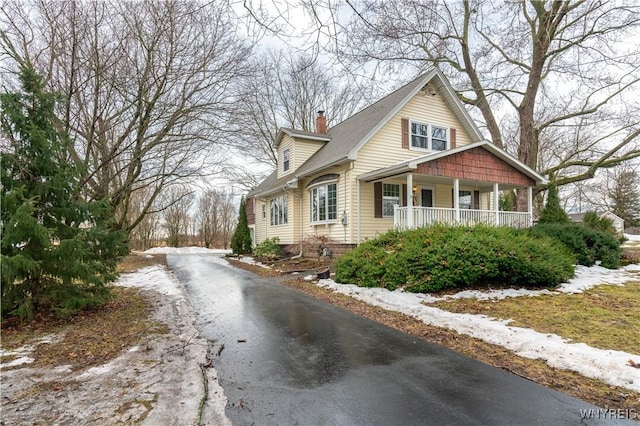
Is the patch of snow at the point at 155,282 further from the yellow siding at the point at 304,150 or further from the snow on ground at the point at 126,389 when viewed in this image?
the yellow siding at the point at 304,150

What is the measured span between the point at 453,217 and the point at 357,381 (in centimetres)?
1024

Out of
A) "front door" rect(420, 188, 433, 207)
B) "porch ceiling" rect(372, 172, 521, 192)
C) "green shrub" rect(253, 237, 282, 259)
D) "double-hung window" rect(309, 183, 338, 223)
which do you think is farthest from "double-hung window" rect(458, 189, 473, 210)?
"green shrub" rect(253, 237, 282, 259)

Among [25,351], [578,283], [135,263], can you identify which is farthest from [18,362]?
[135,263]

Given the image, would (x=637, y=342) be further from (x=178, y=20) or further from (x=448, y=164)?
(x=178, y=20)

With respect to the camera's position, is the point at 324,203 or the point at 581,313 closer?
the point at 581,313

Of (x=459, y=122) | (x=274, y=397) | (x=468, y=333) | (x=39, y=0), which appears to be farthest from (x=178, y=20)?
(x=459, y=122)

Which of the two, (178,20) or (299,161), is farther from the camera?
(299,161)

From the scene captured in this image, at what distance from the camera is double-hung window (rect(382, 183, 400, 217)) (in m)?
13.6

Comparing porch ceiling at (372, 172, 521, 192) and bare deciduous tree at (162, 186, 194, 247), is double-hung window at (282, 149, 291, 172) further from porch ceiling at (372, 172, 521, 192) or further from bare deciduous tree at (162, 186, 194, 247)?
bare deciduous tree at (162, 186, 194, 247)

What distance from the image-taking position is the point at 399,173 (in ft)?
38.3

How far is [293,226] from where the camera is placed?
16.0 meters

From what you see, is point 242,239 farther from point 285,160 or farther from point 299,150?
point 299,150

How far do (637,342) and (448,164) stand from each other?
836cm

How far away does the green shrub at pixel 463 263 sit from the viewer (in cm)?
723
